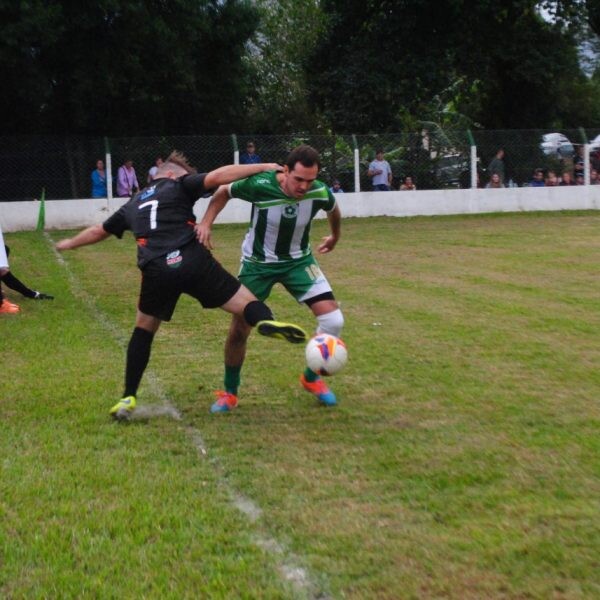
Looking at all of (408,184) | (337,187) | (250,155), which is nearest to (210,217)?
(250,155)

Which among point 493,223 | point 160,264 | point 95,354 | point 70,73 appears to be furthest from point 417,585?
point 70,73

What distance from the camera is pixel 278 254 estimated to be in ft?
21.5

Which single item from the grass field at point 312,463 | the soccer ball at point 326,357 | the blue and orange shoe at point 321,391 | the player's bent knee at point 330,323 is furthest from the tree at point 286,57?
the soccer ball at point 326,357

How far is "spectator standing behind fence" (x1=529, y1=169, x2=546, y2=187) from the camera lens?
26453 millimetres

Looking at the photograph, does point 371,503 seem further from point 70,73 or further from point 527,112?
point 527,112

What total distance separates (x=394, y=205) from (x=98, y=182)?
755 cm

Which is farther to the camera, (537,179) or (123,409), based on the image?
(537,179)

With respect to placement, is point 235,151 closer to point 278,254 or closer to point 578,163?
point 578,163

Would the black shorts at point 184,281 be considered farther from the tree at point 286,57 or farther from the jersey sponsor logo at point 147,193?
the tree at point 286,57

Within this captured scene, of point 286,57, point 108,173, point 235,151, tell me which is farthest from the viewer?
point 286,57

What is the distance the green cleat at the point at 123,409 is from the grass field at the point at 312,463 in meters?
0.09

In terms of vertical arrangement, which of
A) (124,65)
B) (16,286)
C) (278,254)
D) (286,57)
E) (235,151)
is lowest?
(16,286)

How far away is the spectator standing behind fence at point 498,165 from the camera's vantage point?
1019 inches

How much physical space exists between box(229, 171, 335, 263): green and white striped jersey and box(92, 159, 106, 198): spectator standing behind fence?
17.4 metres
